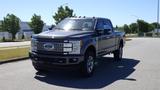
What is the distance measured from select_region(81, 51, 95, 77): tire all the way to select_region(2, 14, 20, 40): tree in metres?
62.1

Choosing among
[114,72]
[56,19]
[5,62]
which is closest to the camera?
[114,72]

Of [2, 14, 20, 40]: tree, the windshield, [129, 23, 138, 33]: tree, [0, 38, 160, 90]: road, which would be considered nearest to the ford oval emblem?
[0, 38, 160, 90]: road

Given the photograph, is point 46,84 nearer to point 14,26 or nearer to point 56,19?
point 56,19

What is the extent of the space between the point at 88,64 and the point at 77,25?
72.5 inches

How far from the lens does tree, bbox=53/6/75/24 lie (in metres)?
63.3

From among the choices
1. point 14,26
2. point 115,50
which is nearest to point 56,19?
point 14,26

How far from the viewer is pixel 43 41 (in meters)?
10.6

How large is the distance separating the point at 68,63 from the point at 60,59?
263 millimetres

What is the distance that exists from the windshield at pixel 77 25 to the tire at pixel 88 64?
3.52ft

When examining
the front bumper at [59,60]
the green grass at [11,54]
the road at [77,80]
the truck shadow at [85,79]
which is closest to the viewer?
the road at [77,80]

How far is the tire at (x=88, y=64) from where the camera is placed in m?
10.7

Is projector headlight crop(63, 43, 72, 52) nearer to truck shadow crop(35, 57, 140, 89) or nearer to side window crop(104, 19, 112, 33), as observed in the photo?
truck shadow crop(35, 57, 140, 89)

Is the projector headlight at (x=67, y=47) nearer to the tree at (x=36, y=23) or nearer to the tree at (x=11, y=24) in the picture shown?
the tree at (x=11, y=24)

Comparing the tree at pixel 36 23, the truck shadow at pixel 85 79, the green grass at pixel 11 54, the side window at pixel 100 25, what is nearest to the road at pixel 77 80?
the truck shadow at pixel 85 79
